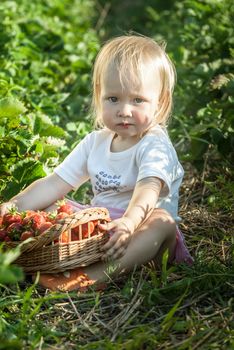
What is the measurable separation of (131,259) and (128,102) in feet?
2.33

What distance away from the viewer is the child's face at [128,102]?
339cm

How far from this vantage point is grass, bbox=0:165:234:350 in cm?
265

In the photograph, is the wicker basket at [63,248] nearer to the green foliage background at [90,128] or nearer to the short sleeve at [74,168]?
the green foliage background at [90,128]

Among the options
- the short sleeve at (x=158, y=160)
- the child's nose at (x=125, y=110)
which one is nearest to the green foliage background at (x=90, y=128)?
the short sleeve at (x=158, y=160)

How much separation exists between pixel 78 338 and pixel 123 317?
202 mm

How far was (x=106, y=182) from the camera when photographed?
3.48 m

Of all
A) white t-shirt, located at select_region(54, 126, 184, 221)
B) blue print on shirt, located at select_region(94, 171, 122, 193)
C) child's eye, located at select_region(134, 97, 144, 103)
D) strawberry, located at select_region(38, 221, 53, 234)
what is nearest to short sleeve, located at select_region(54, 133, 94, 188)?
white t-shirt, located at select_region(54, 126, 184, 221)

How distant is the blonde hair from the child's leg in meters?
0.59

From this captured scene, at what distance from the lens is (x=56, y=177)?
3.63 meters

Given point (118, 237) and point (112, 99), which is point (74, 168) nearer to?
point (112, 99)

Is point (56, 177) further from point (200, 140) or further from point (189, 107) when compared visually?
point (189, 107)

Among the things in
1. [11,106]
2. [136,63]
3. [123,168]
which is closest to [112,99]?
[136,63]

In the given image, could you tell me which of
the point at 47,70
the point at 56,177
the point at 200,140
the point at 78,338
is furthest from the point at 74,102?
the point at 78,338

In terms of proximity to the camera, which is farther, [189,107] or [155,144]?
[189,107]
